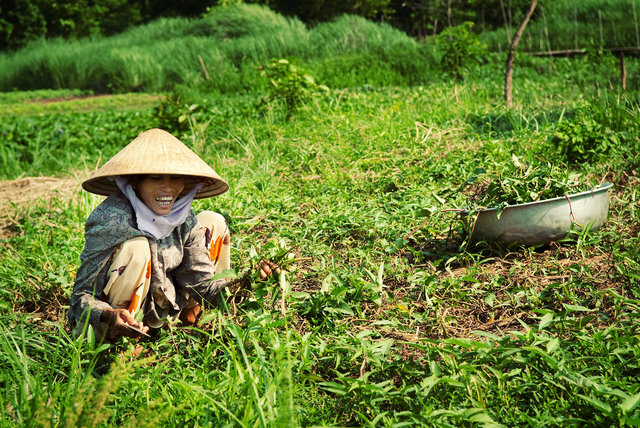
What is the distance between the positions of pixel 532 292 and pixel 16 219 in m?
3.46

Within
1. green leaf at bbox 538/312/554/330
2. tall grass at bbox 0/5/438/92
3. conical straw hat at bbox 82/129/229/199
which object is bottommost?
tall grass at bbox 0/5/438/92

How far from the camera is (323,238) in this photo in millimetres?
3008

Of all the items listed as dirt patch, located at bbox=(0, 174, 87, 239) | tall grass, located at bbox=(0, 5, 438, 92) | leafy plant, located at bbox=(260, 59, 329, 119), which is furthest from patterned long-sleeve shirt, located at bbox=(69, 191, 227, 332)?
tall grass, located at bbox=(0, 5, 438, 92)

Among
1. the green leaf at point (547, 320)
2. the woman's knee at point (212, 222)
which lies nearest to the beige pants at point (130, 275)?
the woman's knee at point (212, 222)

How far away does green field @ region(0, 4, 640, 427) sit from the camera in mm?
1654

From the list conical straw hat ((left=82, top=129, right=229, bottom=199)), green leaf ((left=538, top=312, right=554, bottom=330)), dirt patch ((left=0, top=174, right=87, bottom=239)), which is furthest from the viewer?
dirt patch ((left=0, top=174, right=87, bottom=239))

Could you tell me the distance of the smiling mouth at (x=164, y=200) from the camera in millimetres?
2059

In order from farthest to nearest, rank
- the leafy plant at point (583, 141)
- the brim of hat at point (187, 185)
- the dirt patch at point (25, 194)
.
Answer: the dirt patch at point (25, 194), the leafy plant at point (583, 141), the brim of hat at point (187, 185)

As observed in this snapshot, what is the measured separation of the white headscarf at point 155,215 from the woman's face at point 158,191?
0.07 ft

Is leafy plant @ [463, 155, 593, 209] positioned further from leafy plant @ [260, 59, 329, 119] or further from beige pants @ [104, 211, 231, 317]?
leafy plant @ [260, 59, 329, 119]

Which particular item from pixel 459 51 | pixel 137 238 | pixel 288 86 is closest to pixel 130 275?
pixel 137 238

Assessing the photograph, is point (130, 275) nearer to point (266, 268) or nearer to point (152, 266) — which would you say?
point (152, 266)

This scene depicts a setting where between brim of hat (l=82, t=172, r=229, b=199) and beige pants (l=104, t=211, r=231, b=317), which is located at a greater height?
brim of hat (l=82, t=172, r=229, b=199)

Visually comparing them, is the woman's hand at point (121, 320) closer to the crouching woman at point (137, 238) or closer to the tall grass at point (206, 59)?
the crouching woman at point (137, 238)
